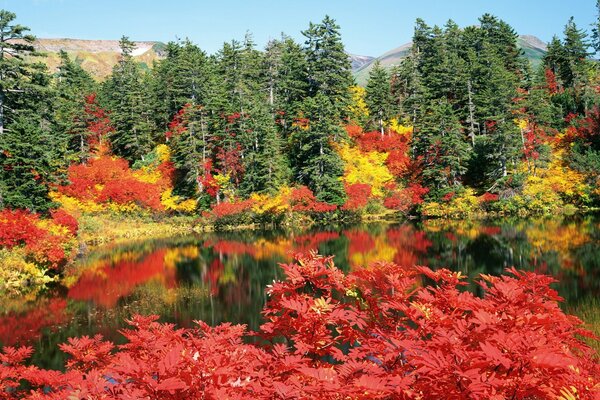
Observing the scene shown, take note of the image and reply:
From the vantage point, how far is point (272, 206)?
129ft

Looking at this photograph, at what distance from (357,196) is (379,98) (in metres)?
13.9

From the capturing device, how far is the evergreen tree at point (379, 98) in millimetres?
47969

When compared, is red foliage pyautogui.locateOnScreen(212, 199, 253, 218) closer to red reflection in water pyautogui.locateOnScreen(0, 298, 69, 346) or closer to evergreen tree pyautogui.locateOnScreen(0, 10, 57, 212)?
evergreen tree pyautogui.locateOnScreen(0, 10, 57, 212)

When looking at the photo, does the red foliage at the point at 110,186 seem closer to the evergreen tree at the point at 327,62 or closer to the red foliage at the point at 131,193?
the red foliage at the point at 131,193

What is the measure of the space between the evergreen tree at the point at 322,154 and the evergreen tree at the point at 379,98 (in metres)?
7.52

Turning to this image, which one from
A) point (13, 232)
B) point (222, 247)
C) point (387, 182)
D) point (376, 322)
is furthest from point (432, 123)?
point (376, 322)

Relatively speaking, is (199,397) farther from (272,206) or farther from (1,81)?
(272,206)

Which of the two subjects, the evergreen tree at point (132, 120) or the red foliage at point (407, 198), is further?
the evergreen tree at point (132, 120)

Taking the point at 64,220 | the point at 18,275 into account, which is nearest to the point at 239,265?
the point at 18,275

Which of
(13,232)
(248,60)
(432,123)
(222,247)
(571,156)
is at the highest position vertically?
(248,60)

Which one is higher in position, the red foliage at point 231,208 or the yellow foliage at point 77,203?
the yellow foliage at point 77,203

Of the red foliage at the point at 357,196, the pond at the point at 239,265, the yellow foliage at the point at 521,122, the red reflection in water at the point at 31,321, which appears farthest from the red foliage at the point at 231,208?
the yellow foliage at the point at 521,122

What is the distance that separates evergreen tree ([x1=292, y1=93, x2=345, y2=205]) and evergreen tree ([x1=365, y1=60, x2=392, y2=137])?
7524 millimetres

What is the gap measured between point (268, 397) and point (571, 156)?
42370 mm
